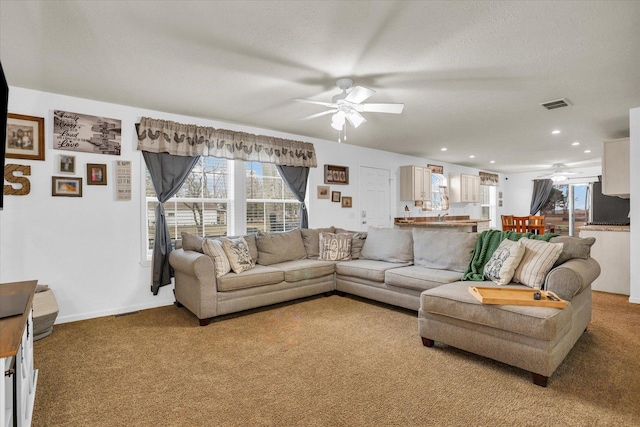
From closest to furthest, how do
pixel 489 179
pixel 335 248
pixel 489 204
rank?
pixel 335 248 → pixel 489 179 → pixel 489 204

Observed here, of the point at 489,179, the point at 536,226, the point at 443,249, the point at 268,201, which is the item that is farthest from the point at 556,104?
the point at 489,179

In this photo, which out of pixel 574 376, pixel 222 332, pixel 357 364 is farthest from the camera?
pixel 222 332

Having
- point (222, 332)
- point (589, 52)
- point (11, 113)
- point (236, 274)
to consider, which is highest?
point (589, 52)

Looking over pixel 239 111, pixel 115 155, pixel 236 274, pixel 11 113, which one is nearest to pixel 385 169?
pixel 239 111

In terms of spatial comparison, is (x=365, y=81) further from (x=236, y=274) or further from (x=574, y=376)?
(x=574, y=376)

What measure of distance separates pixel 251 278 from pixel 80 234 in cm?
188

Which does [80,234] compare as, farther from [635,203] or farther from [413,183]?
[635,203]

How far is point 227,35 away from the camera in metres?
2.34

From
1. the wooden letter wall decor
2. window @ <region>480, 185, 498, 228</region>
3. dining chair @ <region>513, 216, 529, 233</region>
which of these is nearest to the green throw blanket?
dining chair @ <region>513, 216, 529, 233</region>

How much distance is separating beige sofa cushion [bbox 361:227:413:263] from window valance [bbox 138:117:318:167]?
5.51 feet

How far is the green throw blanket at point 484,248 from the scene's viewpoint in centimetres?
320

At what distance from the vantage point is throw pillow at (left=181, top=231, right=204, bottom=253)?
3.70 meters

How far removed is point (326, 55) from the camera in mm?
2625

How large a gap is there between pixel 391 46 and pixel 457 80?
101 cm
